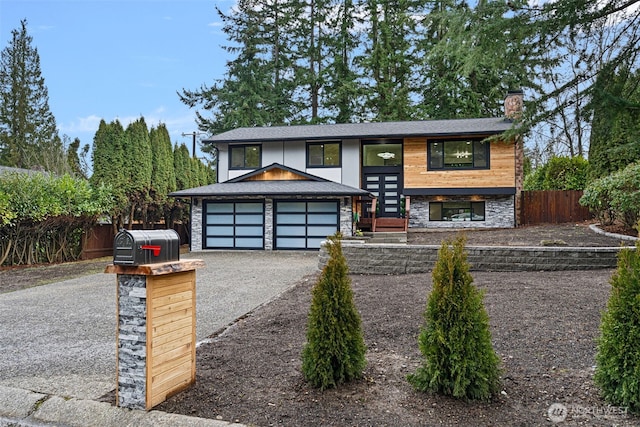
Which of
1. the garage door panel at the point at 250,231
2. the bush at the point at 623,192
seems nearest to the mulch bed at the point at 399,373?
the bush at the point at 623,192

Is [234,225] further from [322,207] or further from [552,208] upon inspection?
[552,208]

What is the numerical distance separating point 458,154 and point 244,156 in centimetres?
902

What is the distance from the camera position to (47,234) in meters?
13.5

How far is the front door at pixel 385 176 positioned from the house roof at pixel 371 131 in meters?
0.79

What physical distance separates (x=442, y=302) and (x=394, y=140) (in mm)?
15669

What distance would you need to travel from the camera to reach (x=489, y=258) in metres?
8.01

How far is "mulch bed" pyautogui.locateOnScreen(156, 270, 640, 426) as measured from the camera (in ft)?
8.89

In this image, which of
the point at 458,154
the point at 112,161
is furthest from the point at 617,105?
the point at 112,161

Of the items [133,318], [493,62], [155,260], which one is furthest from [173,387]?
[493,62]

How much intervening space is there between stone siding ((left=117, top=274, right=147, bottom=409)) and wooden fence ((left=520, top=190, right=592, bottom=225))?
677 inches

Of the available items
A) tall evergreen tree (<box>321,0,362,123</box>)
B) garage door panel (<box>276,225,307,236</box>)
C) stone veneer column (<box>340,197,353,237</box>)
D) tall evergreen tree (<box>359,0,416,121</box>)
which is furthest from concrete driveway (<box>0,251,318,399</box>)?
tall evergreen tree (<box>321,0,362,123</box>)

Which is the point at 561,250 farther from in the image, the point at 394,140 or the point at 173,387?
the point at 394,140

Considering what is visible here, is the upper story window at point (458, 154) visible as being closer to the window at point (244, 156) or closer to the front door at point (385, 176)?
the front door at point (385, 176)

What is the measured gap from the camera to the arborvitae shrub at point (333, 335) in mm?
3041
